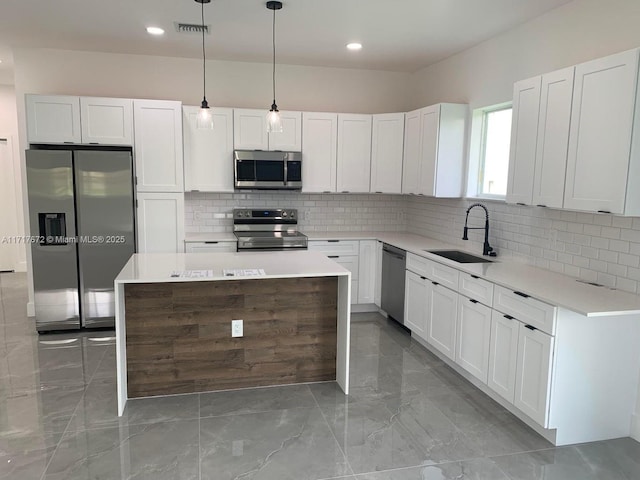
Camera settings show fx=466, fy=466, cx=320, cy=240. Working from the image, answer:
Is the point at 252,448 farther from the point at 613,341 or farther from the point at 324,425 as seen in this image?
the point at 613,341

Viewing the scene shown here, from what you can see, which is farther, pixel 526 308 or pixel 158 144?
pixel 158 144

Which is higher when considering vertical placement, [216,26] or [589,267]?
[216,26]

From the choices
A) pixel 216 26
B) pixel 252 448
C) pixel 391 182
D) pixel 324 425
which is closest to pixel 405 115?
pixel 391 182

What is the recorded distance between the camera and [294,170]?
5473mm

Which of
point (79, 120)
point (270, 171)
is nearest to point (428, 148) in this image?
point (270, 171)

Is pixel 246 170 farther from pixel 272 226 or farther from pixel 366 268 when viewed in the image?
pixel 366 268

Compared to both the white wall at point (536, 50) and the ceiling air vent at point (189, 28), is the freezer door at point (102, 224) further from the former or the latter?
the white wall at point (536, 50)

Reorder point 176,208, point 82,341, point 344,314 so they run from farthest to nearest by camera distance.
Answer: point 176,208, point 82,341, point 344,314

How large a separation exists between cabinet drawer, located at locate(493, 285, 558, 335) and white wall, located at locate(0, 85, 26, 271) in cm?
738

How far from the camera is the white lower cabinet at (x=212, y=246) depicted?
5.19 metres

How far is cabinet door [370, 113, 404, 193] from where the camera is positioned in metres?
5.53

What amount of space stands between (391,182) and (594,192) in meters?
2.92

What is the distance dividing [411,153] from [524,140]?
1925mm

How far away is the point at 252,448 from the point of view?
2.82m
